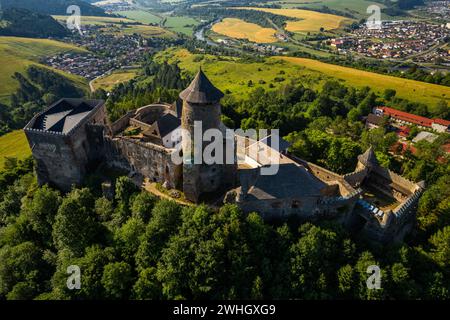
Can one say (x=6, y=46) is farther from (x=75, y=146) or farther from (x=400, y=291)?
(x=400, y=291)

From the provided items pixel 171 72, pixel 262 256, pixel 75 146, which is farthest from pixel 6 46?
pixel 262 256

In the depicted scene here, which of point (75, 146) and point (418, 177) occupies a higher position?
point (75, 146)

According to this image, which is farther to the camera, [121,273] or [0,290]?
[0,290]

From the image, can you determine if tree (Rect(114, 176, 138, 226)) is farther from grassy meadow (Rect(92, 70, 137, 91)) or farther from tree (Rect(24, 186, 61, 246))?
grassy meadow (Rect(92, 70, 137, 91))

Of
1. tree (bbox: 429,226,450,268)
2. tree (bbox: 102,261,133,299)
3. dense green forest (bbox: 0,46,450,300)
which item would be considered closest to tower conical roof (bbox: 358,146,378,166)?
dense green forest (bbox: 0,46,450,300)

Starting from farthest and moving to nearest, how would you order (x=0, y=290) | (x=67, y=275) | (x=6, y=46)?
(x=6, y=46)
(x=0, y=290)
(x=67, y=275)

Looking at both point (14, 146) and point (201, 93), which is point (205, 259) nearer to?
point (201, 93)
